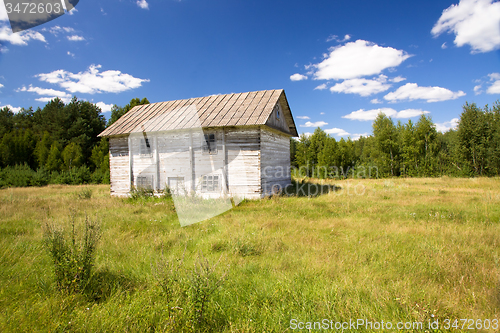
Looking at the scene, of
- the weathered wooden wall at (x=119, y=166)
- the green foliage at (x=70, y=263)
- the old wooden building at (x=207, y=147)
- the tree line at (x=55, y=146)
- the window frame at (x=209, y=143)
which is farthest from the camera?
the tree line at (x=55, y=146)

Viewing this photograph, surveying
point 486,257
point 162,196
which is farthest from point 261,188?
point 486,257

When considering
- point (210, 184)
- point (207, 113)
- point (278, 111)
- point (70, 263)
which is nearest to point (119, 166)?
point (210, 184)

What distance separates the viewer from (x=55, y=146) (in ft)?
100

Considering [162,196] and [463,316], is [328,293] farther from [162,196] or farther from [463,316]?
[162,196]

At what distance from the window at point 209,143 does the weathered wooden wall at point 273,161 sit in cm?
277

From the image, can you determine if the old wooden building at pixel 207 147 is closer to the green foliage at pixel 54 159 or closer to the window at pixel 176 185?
the window at pixel 176 185

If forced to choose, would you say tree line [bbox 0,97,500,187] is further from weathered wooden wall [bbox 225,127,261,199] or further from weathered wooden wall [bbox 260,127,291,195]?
weathered wooden wall [bbox 225,127,261,199]

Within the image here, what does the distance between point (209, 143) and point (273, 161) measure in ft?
13.4

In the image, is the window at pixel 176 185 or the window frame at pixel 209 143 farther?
the window at pixel 176 185

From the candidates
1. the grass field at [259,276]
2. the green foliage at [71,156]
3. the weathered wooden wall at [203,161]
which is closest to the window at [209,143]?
the weathered wooden wall at [203,161]

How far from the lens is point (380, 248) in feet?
16.9

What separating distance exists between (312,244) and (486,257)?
343 cm

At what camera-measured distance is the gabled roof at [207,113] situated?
12.8m

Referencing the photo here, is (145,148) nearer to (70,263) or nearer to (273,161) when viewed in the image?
(273,161)
